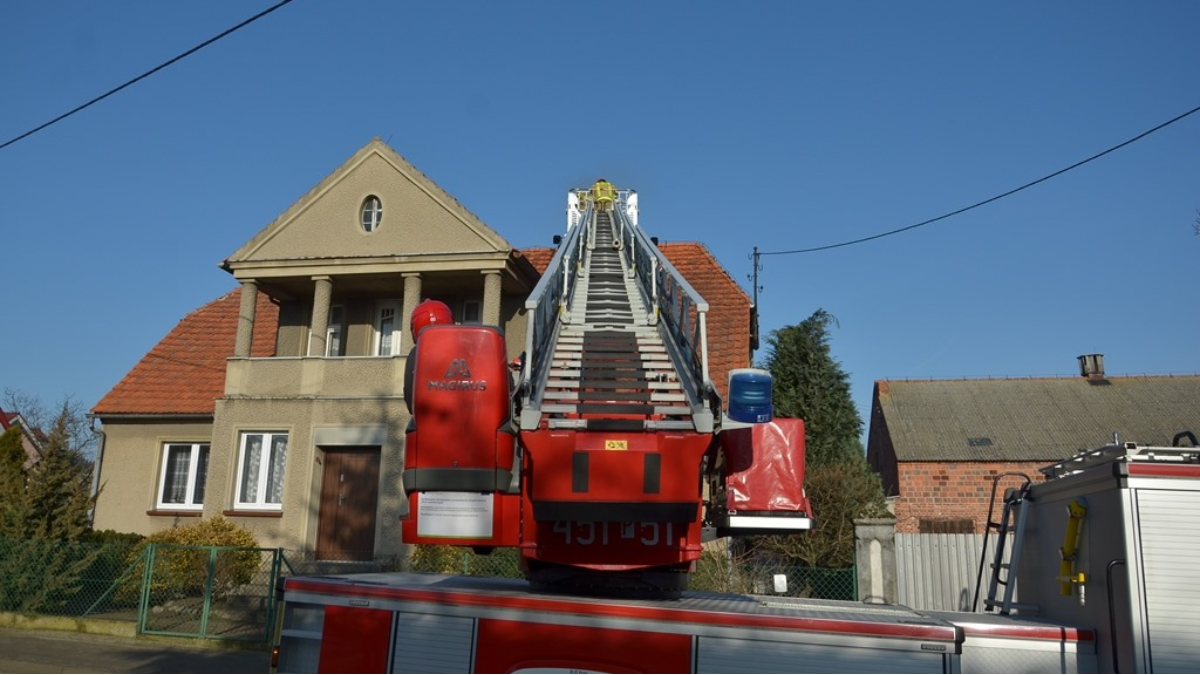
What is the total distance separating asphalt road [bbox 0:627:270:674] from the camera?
9203 millimetres

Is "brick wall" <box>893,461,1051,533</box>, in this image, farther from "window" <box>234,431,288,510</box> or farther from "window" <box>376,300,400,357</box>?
"window" <box>234,431,288,510</box>

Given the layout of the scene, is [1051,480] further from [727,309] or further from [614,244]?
[727,309]

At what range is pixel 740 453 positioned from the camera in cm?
560

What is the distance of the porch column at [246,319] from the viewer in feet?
58.0

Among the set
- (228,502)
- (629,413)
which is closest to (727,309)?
(228,502)

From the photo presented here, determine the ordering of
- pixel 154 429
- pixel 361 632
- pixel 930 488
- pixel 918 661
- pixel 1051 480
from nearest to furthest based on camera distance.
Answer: pixel 918 661 → pixel 361 632 → pixel 1051 480 → pixel 154 429 → pixel 930 488

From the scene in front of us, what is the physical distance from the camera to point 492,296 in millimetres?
17031

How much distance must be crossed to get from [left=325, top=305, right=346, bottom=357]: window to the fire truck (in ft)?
45.5

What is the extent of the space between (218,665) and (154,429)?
1066 cm

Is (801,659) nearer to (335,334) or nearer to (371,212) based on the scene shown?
(371,212)

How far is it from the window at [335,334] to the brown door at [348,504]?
2.90m

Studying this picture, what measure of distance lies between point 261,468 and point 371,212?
19.1 ft

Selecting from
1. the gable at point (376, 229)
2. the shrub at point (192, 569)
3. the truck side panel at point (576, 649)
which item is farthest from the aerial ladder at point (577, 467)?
the gable at point (376, 229)

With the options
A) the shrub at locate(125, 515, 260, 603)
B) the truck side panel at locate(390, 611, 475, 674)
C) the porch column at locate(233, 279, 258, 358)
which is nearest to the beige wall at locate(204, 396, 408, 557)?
the porch column at locate(233, 279, 258, 358)
